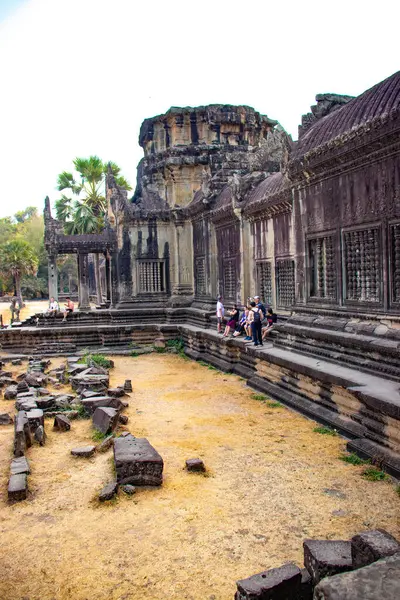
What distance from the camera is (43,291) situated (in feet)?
177

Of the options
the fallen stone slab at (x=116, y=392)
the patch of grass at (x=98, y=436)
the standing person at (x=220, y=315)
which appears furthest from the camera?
the standing person at (x=220, y=315)

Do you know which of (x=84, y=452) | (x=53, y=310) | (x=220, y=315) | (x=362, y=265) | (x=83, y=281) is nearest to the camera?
(x=84, y=452)

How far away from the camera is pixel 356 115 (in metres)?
8.10

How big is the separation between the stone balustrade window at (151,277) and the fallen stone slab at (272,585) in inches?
622

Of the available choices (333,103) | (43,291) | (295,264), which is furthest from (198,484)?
(43,291)

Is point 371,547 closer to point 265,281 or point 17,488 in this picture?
point 17,488

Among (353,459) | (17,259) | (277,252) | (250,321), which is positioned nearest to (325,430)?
(353,459)

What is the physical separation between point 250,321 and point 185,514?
23.7 ft

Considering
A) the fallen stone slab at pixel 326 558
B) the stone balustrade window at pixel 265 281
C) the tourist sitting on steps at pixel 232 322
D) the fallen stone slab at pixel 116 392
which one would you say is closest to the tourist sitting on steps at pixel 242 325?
the tourist sitting on steps at pixel 232 322

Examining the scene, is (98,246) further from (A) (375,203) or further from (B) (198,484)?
(B) (198,484)

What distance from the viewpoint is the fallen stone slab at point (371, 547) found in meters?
3.36

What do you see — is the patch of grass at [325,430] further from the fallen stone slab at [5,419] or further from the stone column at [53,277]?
the stone column at [53,277]

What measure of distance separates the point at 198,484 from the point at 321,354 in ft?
12.7

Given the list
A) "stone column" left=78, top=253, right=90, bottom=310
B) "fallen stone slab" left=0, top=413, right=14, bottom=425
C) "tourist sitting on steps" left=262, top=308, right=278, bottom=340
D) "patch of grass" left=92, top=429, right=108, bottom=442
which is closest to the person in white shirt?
"stone column" left=78, top=253, right=90, bottom=310
